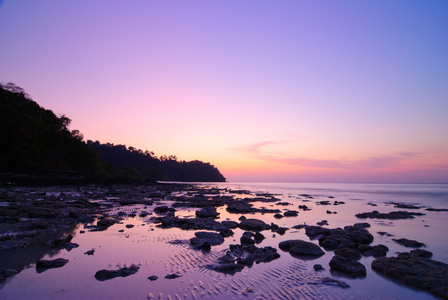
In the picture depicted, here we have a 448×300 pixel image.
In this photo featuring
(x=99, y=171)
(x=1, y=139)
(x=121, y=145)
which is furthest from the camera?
(x=121, y=145)

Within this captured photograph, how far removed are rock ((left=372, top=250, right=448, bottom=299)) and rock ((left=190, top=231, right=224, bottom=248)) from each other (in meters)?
5.28

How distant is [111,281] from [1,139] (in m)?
62.1

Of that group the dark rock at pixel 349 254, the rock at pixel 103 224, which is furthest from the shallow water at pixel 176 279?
the rock at pixel 103 224

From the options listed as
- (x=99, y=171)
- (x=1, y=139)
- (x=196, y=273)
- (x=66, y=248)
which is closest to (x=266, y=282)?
(x=196, y=273)

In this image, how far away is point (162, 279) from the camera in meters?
6.34

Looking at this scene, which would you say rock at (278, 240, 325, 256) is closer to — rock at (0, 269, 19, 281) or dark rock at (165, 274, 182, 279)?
dark rock at (165, 274, 182, 279)

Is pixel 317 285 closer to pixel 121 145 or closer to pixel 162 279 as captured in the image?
pixel 162 279

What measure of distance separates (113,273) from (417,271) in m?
7.91

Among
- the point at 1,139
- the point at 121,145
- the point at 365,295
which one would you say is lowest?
the point at 365,295

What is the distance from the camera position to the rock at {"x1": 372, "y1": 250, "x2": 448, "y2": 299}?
6398 mm

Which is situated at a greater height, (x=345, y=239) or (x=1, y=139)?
(x=1, y=139)

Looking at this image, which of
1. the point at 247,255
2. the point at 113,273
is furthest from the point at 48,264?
the point at 247,255

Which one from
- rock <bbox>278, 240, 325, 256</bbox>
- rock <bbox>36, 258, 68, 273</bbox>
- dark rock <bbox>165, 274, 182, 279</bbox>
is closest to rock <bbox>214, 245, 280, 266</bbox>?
rock <bbox>278, 240, 325, 256</bbox>

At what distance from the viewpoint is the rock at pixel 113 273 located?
246 inches
